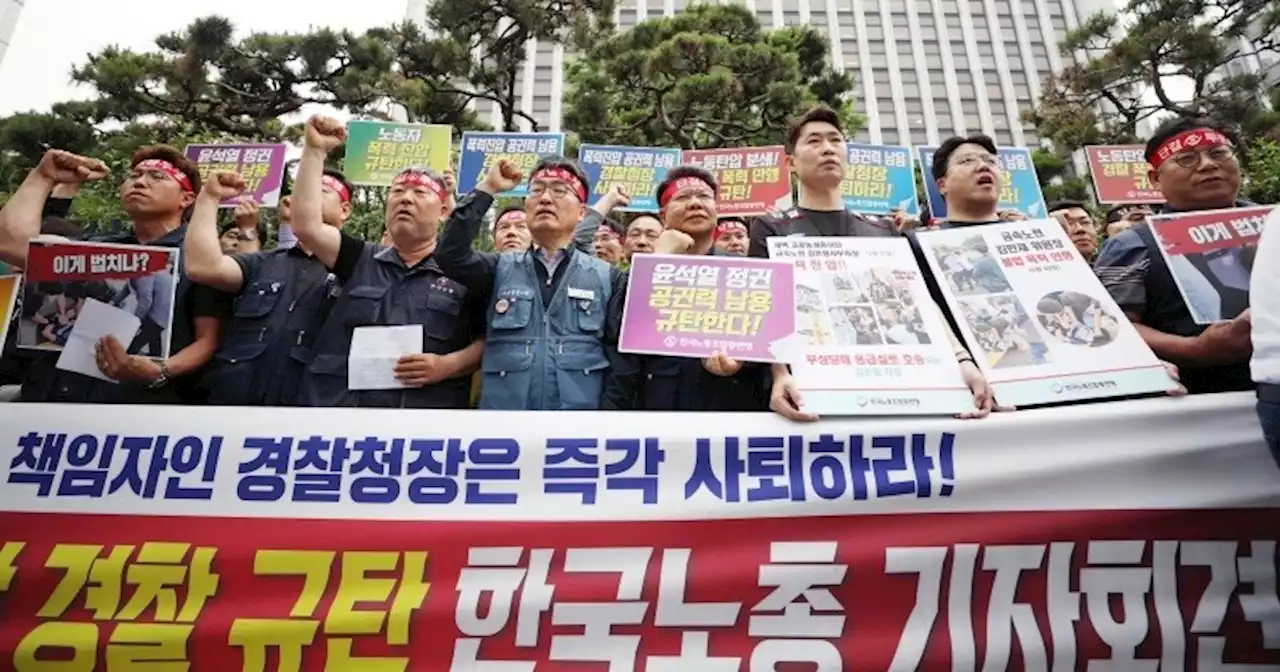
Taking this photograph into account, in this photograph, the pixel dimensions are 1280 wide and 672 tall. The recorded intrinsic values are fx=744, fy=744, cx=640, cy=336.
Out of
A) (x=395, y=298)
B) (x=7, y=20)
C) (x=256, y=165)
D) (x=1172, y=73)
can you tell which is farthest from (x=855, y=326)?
(x=7, y=20)

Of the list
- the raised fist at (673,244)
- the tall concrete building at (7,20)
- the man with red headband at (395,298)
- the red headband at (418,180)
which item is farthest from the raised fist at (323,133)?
the tall concrete building at (7,20)

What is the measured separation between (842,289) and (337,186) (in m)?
2.06

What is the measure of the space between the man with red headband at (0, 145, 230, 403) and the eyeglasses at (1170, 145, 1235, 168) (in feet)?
10.3

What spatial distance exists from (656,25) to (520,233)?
30.3 ft

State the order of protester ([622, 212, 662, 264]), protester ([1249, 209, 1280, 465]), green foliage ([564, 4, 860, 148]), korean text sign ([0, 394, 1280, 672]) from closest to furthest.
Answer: protester ([1249, 209, 1280, 465]) < korean text sign ([0, 394, 1280, 672]) < protester ([622, 212, 662, 264]) < green foliage ([564, 4, 860, 148])

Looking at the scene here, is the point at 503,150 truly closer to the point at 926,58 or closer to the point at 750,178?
the point at 750,178

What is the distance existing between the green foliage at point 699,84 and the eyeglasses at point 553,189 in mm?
8584

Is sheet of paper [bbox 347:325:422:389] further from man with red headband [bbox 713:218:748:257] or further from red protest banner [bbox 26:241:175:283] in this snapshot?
man with red headband [bbox 713:218:748:257]

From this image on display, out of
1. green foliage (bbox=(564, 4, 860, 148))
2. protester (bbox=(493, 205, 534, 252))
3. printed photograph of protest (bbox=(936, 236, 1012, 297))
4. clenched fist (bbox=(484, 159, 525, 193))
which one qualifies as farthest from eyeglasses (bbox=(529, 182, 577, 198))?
green foliage (bbox=(564, 4, 860, 148))

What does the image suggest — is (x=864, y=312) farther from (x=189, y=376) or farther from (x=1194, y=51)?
(x=1194, y=51)

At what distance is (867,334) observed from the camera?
200cm

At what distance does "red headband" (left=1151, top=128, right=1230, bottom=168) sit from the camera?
233cm

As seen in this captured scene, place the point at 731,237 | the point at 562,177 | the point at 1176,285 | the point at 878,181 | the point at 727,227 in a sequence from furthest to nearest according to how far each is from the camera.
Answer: the point at 878,181, the point at 727,227, the point at 731,237, the point at 562,177, the point at 1176,285

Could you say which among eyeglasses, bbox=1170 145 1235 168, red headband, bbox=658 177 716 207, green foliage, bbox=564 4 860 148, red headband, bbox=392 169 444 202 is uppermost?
green foliage, bbox=564 4 860 148
